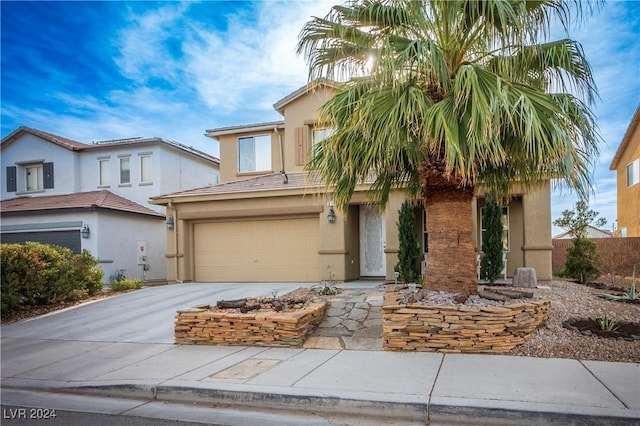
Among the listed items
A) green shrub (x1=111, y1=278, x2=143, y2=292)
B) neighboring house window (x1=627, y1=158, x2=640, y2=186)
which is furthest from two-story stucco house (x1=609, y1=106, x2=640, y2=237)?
green shrub (x1=111, y1=278, x2=143, y2=292)

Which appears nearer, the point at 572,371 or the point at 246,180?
the point at 572,371

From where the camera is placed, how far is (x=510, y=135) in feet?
21.9

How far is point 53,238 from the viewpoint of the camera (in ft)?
57.3

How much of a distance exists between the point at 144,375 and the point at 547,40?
25.3 feet

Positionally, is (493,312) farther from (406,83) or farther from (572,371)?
(406,83)

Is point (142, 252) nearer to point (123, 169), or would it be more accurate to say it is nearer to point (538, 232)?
point (123, 169)

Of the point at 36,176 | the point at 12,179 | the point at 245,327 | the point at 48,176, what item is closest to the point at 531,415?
the point at 245,327

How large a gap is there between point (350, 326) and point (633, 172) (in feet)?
69.5

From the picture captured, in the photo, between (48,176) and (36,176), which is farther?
(36,176)

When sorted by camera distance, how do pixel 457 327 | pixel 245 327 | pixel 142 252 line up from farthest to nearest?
pixel 142 252, pixel 245 327, pixel 457 327

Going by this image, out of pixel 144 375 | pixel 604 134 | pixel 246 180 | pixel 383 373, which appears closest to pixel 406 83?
pixel 604 134

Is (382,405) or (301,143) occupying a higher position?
(301,143)

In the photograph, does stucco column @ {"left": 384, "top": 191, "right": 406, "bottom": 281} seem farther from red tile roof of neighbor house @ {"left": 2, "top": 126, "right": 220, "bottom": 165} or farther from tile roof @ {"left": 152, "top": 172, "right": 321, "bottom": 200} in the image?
red tile roof of neighbor house @ {"left": 2, "top": 126, "right": 220, "bottom": 165}
